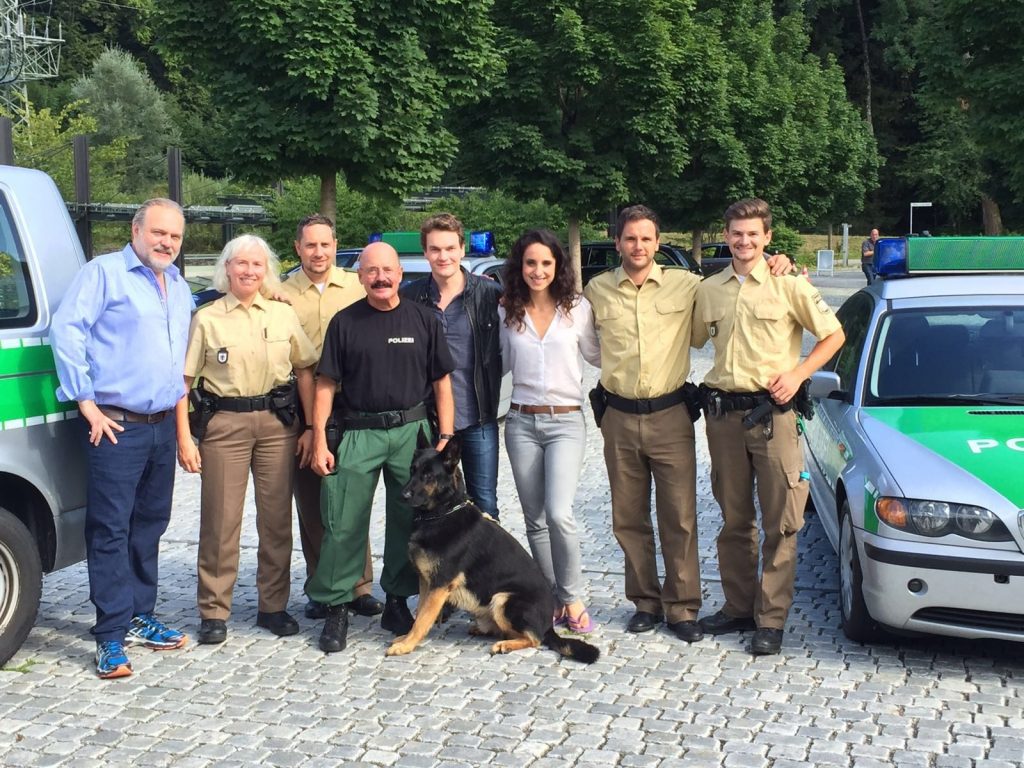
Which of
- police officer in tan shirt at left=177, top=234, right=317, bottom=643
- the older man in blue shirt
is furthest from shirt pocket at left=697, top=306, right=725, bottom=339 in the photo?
the older man in blue shirt

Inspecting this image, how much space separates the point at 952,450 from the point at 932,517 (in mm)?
418

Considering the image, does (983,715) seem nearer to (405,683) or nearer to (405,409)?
(405,683)

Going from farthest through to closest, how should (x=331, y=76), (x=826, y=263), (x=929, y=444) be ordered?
(x=826, y=263), (x=331, y=76), (x=929, y=444)

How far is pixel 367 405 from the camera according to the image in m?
5.20

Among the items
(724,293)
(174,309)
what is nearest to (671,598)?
(724,293)

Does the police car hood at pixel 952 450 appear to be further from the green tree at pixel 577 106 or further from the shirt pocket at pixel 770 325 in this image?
the green tree at pixel 577 106

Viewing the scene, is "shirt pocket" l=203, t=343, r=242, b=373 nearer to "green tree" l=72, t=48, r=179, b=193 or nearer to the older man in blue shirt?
the older man in blue shirt

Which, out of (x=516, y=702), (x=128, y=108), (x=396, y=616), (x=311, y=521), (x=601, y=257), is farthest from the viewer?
(x=128, y=108)

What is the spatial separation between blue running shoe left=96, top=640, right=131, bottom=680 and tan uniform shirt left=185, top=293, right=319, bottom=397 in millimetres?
1167

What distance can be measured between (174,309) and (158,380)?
0.35 metres

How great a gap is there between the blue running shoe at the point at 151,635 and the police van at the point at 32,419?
0.43m

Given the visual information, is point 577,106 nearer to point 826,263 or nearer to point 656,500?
point 656,500

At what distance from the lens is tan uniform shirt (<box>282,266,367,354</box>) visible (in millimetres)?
5570

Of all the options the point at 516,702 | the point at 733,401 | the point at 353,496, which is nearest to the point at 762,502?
the point at 733,401
